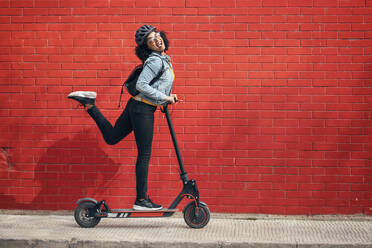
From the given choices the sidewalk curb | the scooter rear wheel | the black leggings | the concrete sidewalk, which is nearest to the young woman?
the black leggings

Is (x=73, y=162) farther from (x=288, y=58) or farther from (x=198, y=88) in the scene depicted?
(x=288, y=58)

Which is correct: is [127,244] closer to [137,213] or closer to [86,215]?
[137,213]

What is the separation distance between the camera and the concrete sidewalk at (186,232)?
4930 millimetres

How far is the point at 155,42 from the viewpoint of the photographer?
5.47 metres

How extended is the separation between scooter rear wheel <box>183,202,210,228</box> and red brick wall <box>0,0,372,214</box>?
0.63 m

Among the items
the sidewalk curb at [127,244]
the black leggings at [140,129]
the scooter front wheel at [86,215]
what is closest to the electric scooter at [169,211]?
the scooter front wheel at [86,215]

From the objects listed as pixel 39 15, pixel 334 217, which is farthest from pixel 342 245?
pixel 39 15

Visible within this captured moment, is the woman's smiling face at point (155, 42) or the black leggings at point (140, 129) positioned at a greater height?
the woman's smiling face at point (155, 42)

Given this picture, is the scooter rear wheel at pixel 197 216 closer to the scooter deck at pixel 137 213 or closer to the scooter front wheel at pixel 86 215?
the scooter deck at pixel 137 213

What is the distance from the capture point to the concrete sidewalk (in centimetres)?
493

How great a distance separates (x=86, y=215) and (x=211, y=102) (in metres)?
1.94

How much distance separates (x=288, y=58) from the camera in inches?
238

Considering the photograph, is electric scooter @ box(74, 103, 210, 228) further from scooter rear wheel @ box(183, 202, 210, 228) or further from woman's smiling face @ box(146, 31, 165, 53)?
woman's smiling face @ box(146, 31, 165, 53)

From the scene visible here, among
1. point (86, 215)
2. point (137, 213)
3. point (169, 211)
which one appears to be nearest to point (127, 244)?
point (137, 213)
